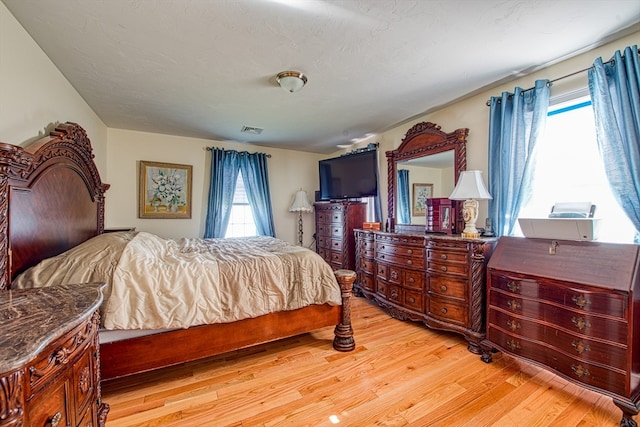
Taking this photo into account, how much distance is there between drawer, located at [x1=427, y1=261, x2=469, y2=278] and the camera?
2.34 meters

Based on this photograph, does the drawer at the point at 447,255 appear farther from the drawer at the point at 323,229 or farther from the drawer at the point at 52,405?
the drawer at the point at 52,405

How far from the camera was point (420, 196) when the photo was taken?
10.7 feet

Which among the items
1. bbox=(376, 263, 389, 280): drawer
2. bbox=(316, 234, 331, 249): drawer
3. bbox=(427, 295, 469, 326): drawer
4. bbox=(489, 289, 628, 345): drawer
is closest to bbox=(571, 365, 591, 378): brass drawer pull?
bbox=(489, 289, 628, 345): drawer

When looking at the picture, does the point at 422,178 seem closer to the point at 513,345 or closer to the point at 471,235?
the point at 471,235

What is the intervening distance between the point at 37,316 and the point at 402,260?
273 cm

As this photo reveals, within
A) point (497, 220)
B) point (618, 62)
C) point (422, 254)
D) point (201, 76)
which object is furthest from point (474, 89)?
point (201, 76)

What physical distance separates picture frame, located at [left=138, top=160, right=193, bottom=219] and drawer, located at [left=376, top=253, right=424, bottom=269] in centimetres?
297

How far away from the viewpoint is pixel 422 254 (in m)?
2.69

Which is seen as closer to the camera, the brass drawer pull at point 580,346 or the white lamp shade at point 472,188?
the brass drawer pull at point 580,346

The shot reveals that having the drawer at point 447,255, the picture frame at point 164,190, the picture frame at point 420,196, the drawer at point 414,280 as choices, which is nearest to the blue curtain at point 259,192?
the picture frame at point 164,190

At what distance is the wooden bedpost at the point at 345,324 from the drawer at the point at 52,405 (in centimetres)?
174

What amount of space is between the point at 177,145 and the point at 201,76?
2.10 m

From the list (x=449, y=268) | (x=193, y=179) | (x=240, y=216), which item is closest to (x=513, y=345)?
(x=449, y=268)

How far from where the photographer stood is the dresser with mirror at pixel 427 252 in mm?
2301
